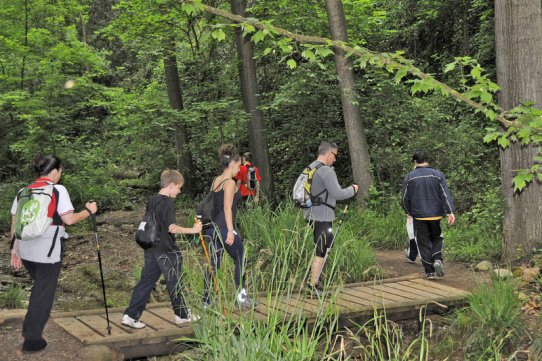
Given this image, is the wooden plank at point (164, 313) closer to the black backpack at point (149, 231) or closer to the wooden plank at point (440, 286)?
the black backpack at point (149, 231)

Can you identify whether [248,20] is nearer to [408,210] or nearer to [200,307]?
[200,307]

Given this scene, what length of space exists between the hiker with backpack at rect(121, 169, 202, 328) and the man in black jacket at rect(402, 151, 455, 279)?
12.5ft

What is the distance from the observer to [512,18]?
8.34 metres

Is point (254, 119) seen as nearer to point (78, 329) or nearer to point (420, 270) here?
point (420, 270)

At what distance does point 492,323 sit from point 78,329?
168 inches

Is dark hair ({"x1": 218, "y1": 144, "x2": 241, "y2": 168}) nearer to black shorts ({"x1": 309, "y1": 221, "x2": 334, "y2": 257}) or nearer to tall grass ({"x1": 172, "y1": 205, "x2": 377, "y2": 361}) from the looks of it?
tall grass ({"x1": 172, "y1": 205, "x2": 377, "y2": 361})

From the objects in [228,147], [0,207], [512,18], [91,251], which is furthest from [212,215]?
[0,207]

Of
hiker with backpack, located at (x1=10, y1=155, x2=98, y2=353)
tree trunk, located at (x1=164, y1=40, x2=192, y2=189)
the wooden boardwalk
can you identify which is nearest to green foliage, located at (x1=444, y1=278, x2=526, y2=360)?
A: the wooden boardwalk

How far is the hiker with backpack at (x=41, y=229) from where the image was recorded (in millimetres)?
5410

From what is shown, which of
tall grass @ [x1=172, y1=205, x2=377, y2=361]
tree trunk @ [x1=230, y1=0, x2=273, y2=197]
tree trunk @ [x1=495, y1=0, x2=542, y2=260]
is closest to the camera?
tall grass @ [x1=172, y1=205, x2=377, y2=361]

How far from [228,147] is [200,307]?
2268 millimetres

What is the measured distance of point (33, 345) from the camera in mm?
5797

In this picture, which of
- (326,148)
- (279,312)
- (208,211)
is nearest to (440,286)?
(326,148)

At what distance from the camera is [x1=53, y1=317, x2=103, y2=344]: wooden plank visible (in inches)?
232
